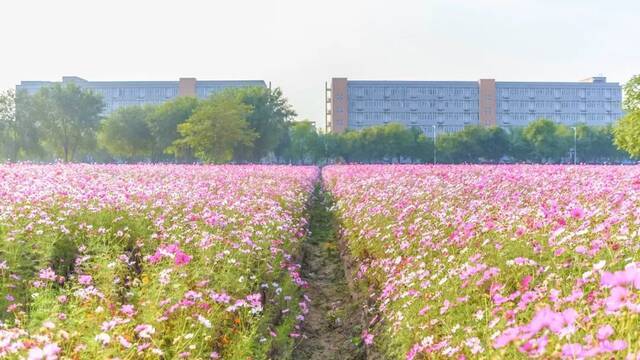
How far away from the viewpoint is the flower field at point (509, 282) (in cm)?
243

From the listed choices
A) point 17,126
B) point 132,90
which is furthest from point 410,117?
point 17,126

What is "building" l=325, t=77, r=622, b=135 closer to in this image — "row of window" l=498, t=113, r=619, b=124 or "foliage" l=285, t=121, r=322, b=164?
"row of window" l=498, t=113, r=619, b=124

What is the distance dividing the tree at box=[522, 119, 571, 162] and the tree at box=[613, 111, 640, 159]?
57903 millimetres

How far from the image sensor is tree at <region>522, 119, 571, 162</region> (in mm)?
93188

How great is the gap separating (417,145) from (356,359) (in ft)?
298

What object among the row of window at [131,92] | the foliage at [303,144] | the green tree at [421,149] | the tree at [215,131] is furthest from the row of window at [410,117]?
the tree at [215,131]

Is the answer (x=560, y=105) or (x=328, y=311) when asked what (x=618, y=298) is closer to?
(x=328, y=311)

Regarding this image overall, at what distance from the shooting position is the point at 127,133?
69500mm

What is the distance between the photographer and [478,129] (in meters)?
93.1

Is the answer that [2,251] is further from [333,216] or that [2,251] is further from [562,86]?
[562,86]

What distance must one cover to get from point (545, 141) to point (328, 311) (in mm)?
91969

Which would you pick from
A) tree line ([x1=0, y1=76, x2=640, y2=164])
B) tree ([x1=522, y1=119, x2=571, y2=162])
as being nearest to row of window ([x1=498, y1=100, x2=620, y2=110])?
tree line ([x1=0, y1=76, x2=640, y2=164])

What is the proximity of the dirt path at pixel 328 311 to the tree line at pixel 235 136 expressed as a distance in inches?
1137

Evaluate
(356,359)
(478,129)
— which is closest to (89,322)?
(356,359)
